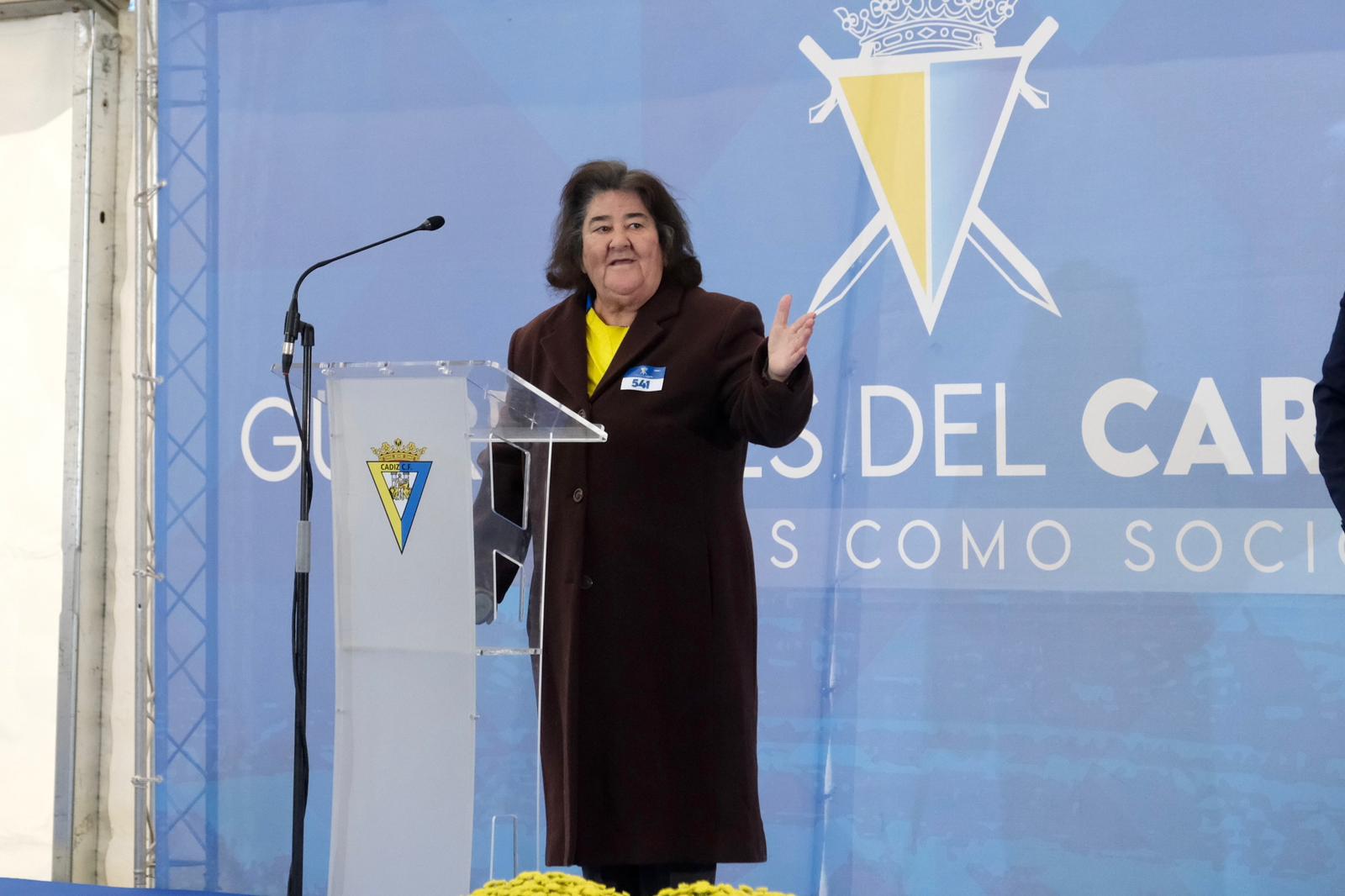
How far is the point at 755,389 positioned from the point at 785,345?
0.29 ft

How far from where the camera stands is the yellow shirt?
7.41 feet

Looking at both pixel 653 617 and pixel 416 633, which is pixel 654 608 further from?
pixel 416 633

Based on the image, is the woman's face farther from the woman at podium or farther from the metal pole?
the metal pole

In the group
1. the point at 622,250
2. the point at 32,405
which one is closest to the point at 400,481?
the point at 622,250

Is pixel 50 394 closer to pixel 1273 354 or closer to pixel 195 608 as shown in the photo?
pixel 195 608

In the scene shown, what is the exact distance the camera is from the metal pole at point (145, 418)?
3527mm

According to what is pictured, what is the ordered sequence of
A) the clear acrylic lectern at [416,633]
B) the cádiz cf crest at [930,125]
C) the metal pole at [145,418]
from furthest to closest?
the metal pole at [145,418]
the cádiz cf crest at [930,125]
the clear acrylic lectern at [416,633]

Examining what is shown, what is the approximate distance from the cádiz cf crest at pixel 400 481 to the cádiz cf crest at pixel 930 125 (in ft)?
5.83

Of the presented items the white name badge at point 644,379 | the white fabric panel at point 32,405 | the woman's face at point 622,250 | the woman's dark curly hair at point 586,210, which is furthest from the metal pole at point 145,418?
the white name badge at point 644,379

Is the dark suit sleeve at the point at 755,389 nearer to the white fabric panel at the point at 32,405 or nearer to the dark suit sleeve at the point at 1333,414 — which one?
the dark suit sleeve at the point at 1333,414

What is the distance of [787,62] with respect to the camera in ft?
10.9

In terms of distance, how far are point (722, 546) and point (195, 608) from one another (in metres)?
2.00

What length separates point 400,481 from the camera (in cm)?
173

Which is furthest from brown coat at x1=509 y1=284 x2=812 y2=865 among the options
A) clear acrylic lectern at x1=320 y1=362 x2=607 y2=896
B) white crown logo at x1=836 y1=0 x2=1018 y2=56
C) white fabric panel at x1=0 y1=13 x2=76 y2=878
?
white fabric panel at x1=0 y1=13 x2=76 y2=878
